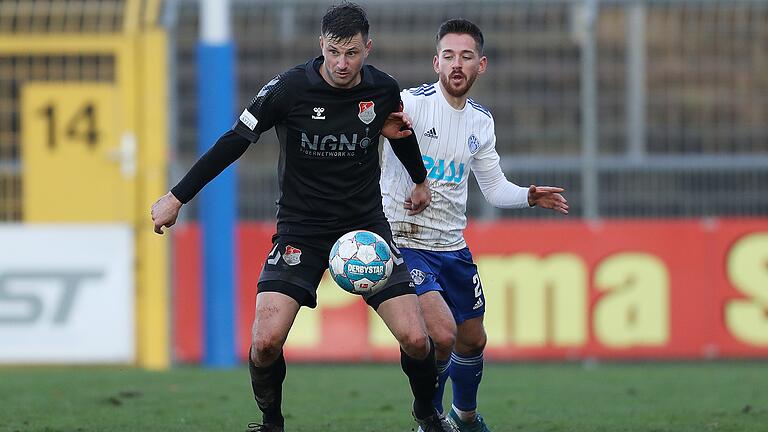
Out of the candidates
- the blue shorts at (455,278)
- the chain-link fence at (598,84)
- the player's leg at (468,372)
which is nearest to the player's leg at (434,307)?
the blue shorts at (455,278)

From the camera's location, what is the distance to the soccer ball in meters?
6.64

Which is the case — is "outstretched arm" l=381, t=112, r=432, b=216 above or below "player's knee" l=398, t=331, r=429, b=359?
above

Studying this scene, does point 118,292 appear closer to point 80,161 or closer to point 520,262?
point 80,161

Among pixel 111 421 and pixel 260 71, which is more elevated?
pixel 260 71

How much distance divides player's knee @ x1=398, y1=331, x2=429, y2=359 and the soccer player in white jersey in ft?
1.71

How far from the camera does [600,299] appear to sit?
12766mm

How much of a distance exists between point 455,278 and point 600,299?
545cm

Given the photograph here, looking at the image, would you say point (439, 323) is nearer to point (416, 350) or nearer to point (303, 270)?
point (416, 350)

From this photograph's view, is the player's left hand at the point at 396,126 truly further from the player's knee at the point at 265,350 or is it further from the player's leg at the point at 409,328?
the player's knee at the point at 265,350

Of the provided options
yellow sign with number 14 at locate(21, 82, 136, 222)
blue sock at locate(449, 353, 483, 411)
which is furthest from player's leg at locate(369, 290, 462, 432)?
yellow sign with number 14 at locate(21, 82, 136, 222)

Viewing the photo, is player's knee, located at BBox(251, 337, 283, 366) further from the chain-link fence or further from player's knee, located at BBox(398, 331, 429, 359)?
the chain-link fence

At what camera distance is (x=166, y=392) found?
32.9 feet

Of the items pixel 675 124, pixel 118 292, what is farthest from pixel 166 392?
pixel 675 124

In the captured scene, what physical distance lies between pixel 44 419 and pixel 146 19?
5.50m
